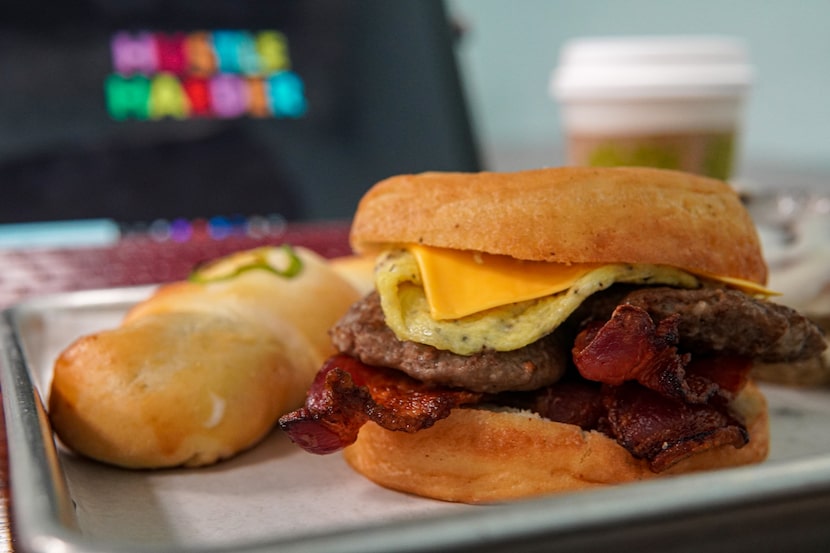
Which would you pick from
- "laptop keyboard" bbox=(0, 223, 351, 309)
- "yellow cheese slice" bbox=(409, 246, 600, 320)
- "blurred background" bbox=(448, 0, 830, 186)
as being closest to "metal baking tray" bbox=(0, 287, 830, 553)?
"yellow cheese slice" bbox=(409, 246, 600, 320)

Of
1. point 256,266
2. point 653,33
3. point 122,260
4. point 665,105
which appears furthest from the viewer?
point 653,33

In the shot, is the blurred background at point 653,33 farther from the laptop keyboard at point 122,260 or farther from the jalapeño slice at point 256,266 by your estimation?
the jalapeño slice at point 256,266

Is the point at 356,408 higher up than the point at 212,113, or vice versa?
the point at 212,113

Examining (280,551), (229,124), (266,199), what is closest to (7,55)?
(229,124)

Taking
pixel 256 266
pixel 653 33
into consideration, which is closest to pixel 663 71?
pixel 256 266

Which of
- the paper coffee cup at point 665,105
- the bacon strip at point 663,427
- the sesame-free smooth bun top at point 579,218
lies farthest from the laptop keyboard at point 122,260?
the bacon strip at point 663,427

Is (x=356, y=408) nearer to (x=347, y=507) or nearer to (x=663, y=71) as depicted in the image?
(x=347, y=507)

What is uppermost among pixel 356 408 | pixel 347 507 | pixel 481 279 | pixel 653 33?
pixel 481 279

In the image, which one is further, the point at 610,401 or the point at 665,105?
the point at 665,105

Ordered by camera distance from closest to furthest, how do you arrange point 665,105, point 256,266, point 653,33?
point 256,266
point 665,105
point 653,33
